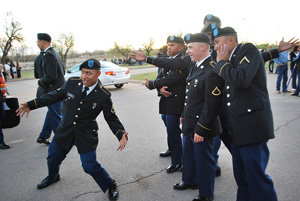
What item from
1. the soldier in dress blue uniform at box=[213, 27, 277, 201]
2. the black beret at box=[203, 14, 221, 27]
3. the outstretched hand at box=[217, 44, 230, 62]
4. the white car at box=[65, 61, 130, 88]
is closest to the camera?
the soldier in dress blue uniform at box=[213, 27, 277, 201]

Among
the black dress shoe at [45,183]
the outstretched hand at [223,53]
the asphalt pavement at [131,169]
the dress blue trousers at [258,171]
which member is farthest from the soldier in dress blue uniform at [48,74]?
the dress blue trousers at [258,171]

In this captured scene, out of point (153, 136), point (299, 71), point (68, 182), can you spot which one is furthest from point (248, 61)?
point (299, 71)

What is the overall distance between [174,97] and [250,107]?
1.52 m

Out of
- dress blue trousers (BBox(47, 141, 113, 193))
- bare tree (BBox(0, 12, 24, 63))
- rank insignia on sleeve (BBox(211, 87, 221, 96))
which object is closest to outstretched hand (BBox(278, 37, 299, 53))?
rank insignia on sleeve (BBox(211, 87, 221, 96))

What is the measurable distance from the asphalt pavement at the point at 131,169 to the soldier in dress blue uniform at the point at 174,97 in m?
0.34

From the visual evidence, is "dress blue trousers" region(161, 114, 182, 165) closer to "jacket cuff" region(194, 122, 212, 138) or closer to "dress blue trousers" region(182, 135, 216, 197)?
"dress blue trousers" region(182, 135, 216, 197)

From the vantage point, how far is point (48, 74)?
14.6 feet

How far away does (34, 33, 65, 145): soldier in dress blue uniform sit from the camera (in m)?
4.48

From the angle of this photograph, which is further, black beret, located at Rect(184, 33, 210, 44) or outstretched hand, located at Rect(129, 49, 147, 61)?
outstretched hand, located at Rect(129, 49, 147, 61)

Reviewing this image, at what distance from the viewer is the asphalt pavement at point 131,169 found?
114 inches

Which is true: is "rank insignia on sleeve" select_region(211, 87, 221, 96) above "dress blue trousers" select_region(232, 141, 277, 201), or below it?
above

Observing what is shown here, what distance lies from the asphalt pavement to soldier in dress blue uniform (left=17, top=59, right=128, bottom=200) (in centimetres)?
41

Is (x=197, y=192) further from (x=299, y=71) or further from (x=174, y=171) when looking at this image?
(x=299, y=71)

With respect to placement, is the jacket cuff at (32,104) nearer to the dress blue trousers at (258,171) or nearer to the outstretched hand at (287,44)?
the dress blue trousers at (258,171)
